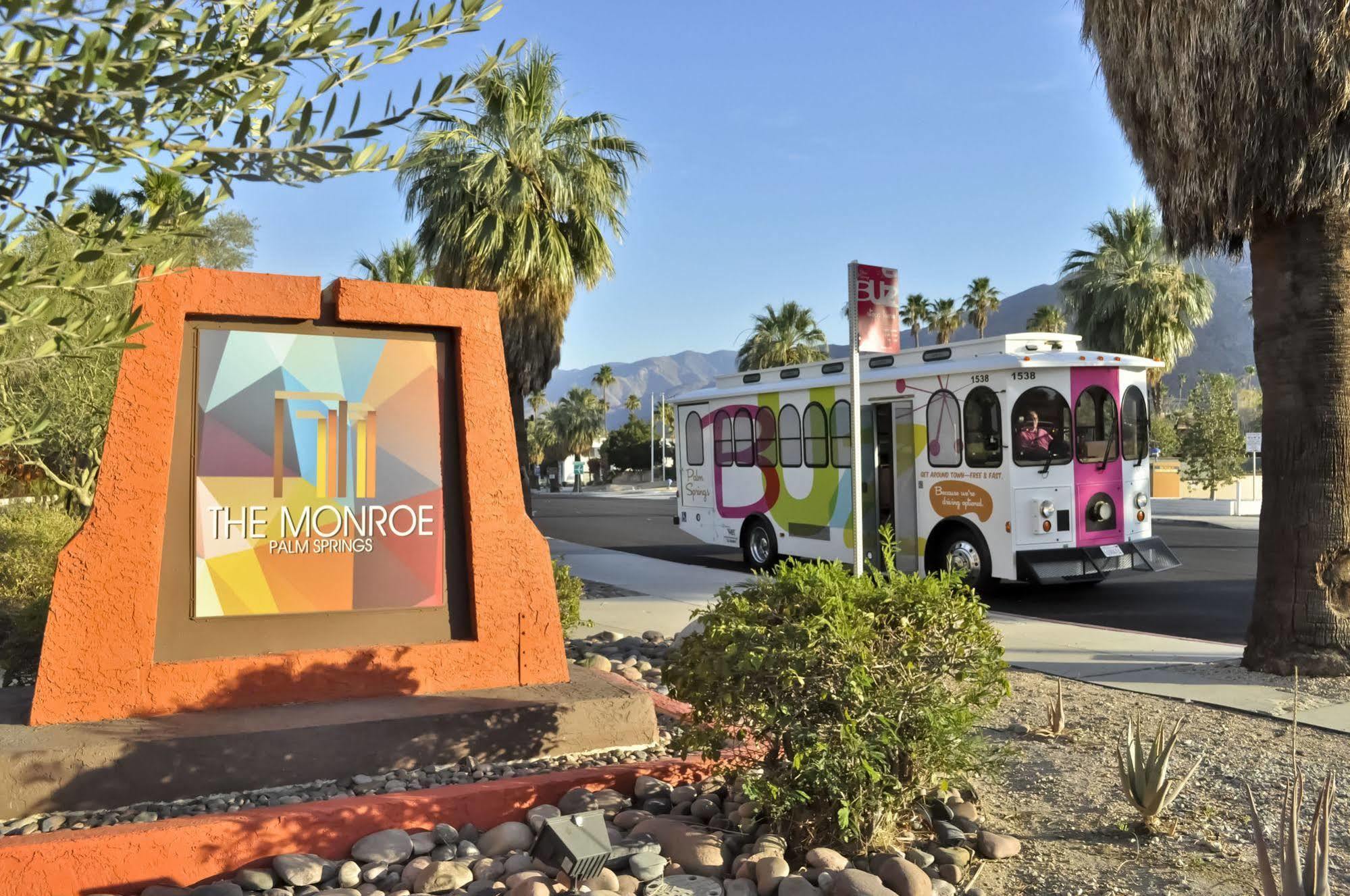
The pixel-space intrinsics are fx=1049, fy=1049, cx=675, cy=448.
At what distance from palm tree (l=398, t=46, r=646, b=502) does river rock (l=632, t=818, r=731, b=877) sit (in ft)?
43.9

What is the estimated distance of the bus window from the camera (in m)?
15.9

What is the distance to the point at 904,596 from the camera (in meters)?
4.80

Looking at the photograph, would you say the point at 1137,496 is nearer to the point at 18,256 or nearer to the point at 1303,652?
the point at 1303,652

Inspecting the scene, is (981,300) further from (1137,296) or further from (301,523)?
(301,523)

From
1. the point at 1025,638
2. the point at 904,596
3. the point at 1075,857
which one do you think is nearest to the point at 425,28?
the point at 904,596

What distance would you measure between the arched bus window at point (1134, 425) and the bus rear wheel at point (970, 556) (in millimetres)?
2245

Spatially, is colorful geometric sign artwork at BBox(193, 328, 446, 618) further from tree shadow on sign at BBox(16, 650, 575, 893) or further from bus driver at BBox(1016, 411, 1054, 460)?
bus driver at BBox(1016, 411, 1054, 460)

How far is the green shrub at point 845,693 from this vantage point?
4.39 meters

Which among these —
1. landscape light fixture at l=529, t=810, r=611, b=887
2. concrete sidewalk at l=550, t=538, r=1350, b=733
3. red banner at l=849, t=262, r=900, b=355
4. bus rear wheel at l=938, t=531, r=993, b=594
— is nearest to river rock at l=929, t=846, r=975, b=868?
landscape light fixture at l=529, t=810, r=611, b=887

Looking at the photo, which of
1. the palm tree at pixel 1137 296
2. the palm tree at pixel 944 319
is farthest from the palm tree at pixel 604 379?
the palm tree at pixel 1137 296

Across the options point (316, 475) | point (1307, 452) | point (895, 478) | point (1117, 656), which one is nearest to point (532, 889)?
point (316, 475)

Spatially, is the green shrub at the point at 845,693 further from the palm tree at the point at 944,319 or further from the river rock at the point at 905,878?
the palm tree at the point at 944,319

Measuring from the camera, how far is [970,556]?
1373 cm

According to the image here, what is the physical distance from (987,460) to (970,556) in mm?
1316
